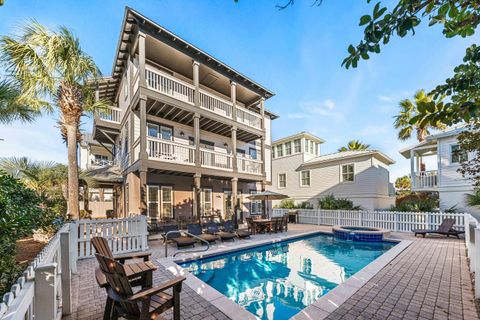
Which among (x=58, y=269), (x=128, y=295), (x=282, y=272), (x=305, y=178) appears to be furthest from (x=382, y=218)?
(x=58, y=269)

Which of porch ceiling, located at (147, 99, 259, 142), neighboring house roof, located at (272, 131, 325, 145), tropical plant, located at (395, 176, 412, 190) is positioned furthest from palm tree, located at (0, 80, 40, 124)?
tropical plant, located at (395, 176, 412, 190)

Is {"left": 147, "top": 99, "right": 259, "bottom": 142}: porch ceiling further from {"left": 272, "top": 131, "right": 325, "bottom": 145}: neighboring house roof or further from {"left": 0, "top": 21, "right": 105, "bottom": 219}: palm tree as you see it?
{"left": 272, "top": 131, "right": 325, "bottom": 145}: neighboring house roof

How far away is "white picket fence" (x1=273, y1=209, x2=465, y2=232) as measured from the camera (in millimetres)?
12164

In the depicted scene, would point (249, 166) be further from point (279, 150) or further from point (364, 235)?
point (279, 150)

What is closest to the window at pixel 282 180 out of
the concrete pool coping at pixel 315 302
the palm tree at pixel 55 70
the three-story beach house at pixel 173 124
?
the three-story beach house at pixel 173 124

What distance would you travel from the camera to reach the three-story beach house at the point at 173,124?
11031 millimetres

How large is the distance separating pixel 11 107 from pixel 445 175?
21.1m

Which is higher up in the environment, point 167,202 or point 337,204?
point 167,202

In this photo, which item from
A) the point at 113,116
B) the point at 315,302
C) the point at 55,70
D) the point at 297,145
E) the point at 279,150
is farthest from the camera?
the point at 279,150

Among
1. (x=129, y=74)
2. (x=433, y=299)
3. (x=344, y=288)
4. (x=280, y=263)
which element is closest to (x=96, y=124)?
(x=129, y=74)

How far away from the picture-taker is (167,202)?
13.5 metres

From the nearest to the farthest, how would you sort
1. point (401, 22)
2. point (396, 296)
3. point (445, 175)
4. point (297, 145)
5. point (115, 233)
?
point (401, 22)
point (396, 296)
point (115, 233)
point (445, 175)
point (297, 145)

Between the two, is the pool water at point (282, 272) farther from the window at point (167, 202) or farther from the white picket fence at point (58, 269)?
the window at point (167, 202)

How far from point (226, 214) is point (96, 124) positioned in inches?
407
